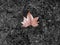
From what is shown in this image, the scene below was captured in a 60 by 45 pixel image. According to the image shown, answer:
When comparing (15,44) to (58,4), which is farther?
(58,4)

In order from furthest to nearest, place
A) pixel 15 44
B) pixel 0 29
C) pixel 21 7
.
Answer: pixel 21 7 → pixel 0 29 → pixel 15 44

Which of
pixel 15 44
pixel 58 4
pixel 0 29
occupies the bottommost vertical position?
pixel 15 44

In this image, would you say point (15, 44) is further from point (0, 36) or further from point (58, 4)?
point (58, 4)

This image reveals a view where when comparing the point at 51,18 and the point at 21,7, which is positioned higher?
the point at 21,7

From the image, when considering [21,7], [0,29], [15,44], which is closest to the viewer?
[15,44]

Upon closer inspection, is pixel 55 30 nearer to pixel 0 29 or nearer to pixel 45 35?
pixel 45 35

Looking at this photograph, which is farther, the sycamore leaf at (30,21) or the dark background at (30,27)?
the sycamore leaf at (30,21)

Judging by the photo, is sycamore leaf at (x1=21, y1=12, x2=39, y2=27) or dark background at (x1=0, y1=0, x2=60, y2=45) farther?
sycamore leaf at (x1=21, y1=12, x2=39, y2=27)

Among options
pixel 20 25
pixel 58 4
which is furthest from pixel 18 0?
pixel 58 4
